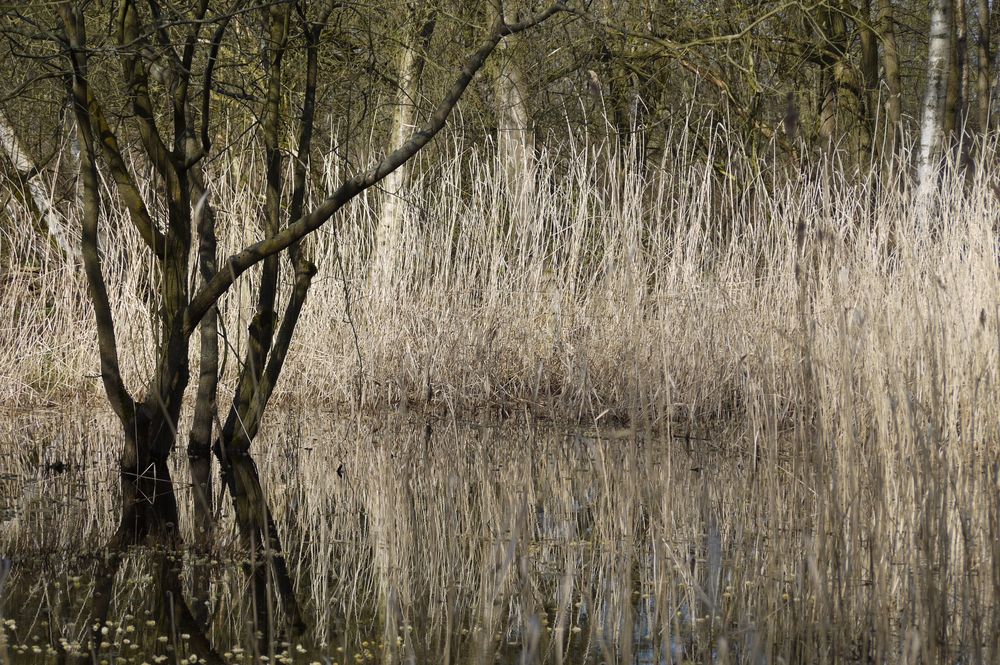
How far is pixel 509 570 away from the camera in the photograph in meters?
2.73

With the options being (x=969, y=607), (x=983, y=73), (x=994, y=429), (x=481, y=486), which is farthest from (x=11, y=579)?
(x=983, y=73)

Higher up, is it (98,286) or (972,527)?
(98,286)

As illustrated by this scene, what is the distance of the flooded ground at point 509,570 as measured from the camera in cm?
223

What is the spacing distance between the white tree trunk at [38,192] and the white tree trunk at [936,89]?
542 cm

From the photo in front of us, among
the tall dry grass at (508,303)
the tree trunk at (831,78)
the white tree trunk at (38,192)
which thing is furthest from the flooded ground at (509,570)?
the tree trunk at (831,78)

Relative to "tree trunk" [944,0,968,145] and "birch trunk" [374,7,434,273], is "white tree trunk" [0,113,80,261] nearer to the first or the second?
"birch trunk" [374,7,434,273]

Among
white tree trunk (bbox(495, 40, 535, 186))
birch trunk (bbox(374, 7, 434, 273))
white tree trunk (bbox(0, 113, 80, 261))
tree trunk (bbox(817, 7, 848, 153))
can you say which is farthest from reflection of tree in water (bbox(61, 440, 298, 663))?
tree trunk (bbox(817, 7, 848, 153))

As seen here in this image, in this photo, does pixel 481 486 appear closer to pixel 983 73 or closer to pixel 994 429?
pixel 994 429

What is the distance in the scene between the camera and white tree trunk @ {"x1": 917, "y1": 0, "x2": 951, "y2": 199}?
303 inches

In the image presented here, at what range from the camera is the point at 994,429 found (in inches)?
135

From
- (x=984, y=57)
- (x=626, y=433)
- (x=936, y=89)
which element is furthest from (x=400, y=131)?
(x=984, y=57)

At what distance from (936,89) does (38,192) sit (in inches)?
232

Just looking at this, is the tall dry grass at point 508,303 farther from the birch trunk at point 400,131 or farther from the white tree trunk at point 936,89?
the white tree trunk at point 936,89

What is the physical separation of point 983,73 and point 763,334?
6031 mm
